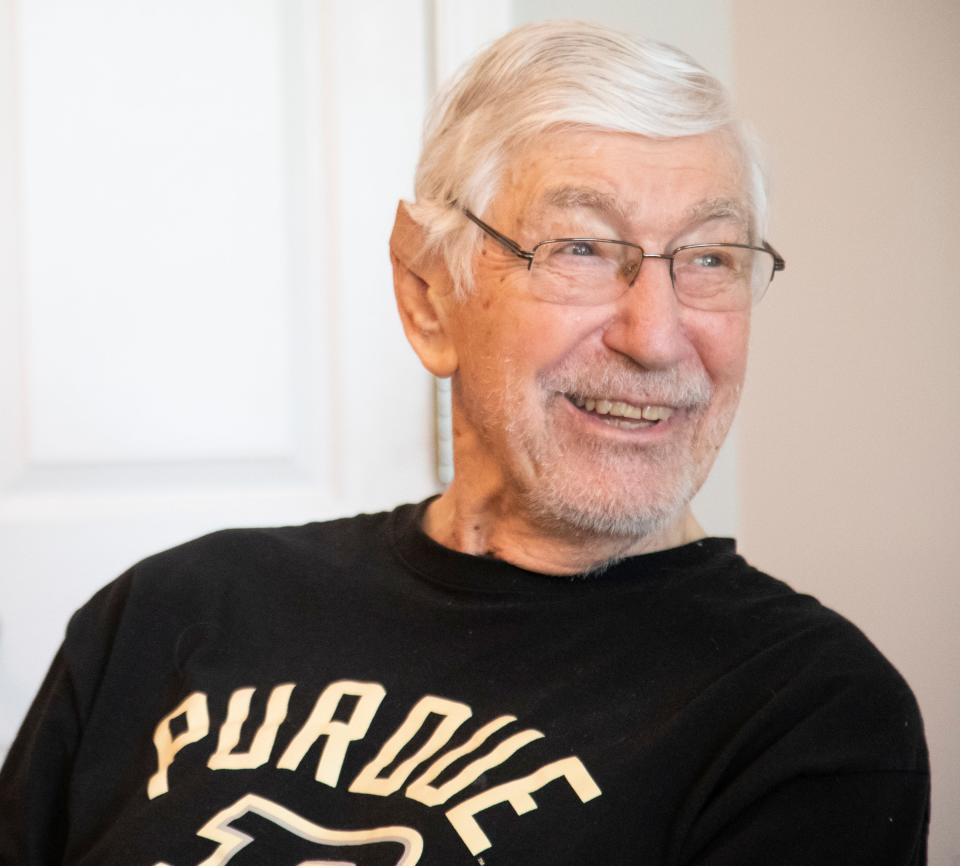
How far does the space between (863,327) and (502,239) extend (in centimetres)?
108

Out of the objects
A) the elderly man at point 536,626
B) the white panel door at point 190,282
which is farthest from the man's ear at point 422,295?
the white panel door at point 190,282

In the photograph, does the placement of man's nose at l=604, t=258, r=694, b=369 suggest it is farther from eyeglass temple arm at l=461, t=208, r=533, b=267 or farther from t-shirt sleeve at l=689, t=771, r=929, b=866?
t-shirt sleeve at l=689, t=771, r=929, b=866

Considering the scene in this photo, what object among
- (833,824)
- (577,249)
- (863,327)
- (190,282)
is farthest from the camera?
(863,327)

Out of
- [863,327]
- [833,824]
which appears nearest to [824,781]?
[833,824]

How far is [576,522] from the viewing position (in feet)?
3.38

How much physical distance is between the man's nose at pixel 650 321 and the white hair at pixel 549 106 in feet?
0.40

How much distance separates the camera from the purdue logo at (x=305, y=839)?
880 millimetres

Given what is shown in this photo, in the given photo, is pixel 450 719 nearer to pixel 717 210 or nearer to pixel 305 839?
pixel 305 839

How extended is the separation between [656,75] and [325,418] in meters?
0.96

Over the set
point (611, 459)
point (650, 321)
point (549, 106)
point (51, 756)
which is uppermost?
point (549, 106)

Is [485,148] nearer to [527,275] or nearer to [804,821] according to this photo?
[527,275]

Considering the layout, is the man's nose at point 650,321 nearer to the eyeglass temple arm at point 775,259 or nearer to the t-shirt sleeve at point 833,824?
the eyeglass temple arm at point 775,259

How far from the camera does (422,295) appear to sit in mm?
1182

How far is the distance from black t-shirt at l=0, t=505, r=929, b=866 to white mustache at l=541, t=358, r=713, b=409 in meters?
0.13
